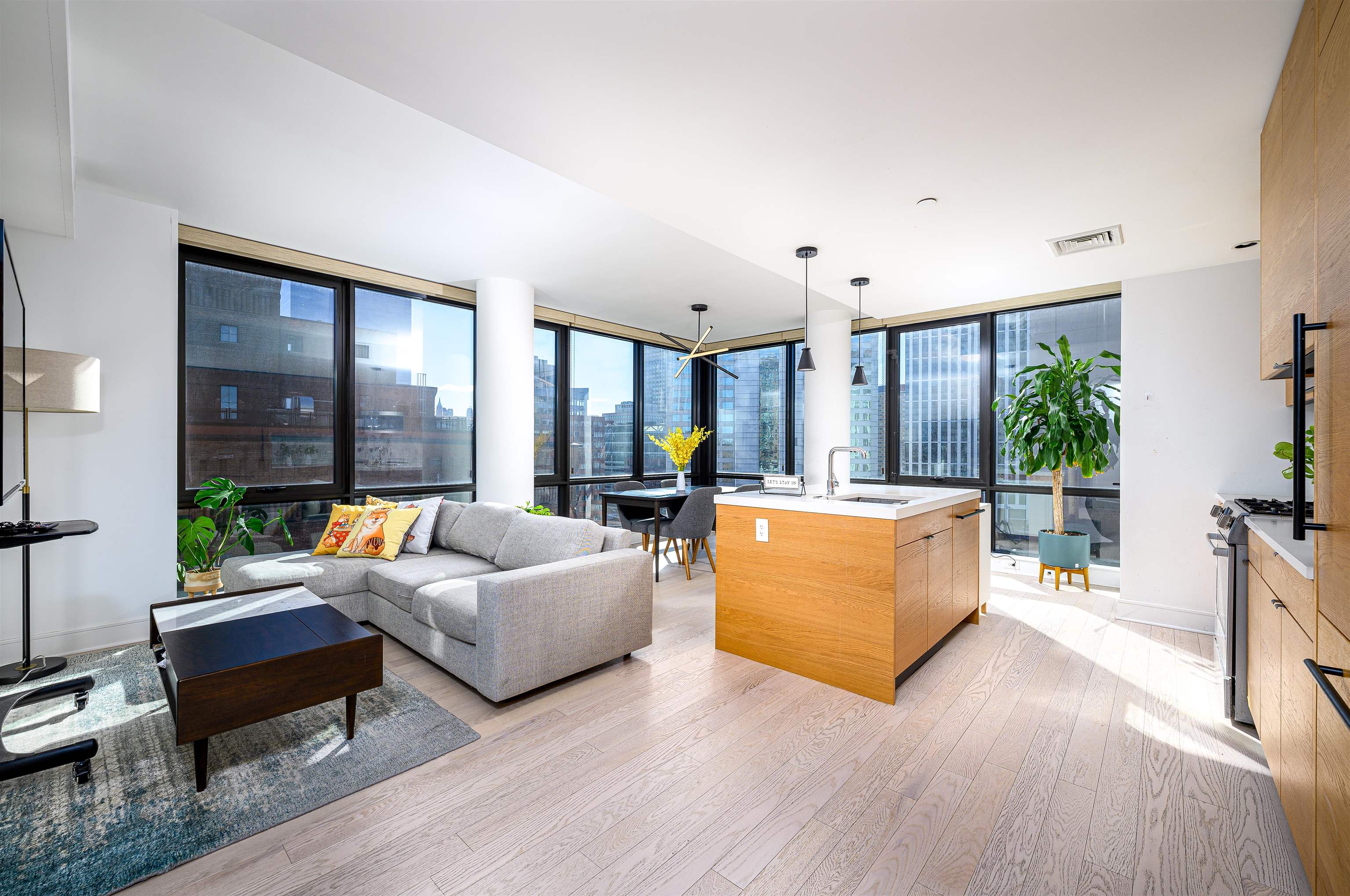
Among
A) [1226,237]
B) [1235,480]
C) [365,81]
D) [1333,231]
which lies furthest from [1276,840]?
[365,81]

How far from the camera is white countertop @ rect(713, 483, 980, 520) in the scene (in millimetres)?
2568

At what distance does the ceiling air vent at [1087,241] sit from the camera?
3.13 meters

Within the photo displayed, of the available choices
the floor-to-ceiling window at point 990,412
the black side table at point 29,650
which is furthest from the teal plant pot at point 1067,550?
the black side table at point 29,650

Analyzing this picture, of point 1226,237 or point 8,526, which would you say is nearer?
point 8,526

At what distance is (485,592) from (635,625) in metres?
0.86

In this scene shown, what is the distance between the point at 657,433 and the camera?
23.1 feet

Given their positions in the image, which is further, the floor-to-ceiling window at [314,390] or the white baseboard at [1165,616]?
the floor-to-ceiling window at [314,390]

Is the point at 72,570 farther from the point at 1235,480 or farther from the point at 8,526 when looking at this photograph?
the point at 1235,480

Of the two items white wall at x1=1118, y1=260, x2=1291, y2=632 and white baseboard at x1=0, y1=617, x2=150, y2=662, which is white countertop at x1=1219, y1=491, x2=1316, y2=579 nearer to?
white wall at x1=1118, y1=260, x2=1291, y2=632

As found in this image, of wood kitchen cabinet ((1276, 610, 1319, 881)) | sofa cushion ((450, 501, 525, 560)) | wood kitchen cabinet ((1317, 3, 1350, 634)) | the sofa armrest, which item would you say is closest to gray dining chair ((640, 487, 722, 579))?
sofa cushion ((450, 501, 525, 560))

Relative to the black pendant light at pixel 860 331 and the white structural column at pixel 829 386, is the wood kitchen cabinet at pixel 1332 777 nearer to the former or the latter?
the black pendant light at pixel 860 331

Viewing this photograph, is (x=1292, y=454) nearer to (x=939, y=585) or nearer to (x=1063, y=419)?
(x=1063, y=419)

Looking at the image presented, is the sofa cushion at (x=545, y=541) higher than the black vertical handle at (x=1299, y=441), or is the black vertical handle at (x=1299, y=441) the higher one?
the black vertical handle at (x=1299, y=441)

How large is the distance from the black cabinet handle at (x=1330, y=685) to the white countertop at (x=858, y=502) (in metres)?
1.38
